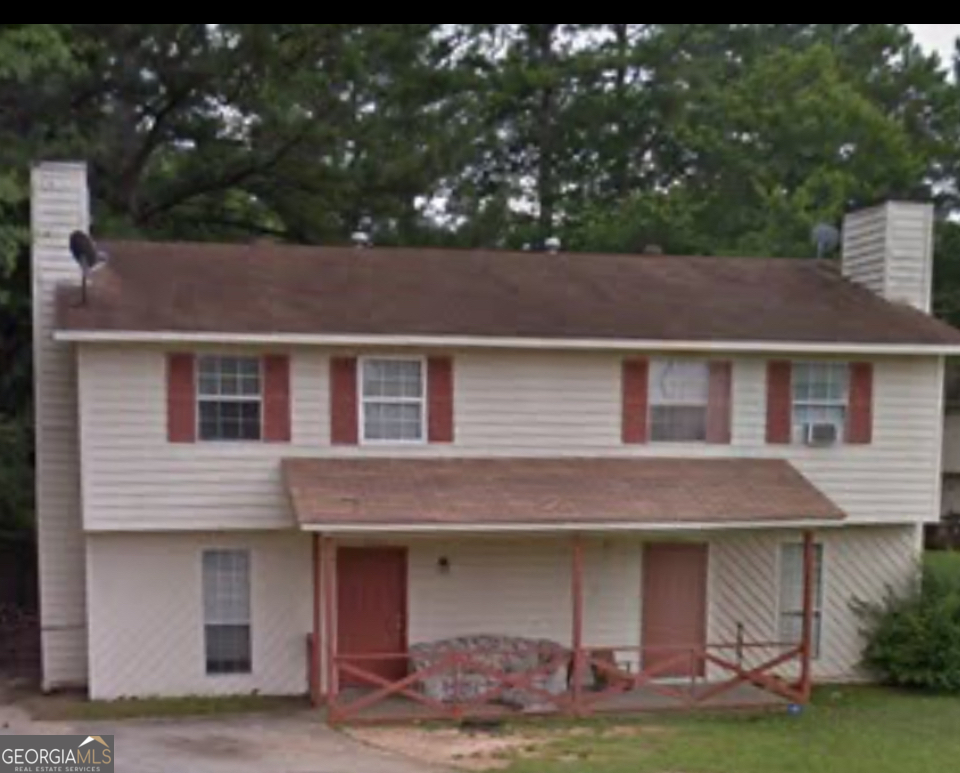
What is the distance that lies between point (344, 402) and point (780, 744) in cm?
679

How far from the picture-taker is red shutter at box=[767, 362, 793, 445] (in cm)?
1559

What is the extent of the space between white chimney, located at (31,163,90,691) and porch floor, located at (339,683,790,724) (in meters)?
3.94

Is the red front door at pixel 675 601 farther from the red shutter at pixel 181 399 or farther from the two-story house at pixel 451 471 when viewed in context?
the red shutter at pixel 181 399

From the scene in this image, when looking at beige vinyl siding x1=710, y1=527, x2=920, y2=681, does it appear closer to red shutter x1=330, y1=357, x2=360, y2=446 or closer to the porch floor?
the porch floor

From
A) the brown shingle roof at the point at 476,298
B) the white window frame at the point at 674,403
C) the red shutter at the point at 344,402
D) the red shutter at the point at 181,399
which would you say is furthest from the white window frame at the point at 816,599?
the red shutter at the point at 181,399

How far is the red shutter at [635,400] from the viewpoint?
50.0ft

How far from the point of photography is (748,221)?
3136cm

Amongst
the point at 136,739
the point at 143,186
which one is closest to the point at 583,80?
the point at 143,186

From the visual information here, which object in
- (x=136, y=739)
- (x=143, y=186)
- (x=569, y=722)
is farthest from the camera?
(x=143, y=186)

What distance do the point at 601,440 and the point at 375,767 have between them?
5.81 m

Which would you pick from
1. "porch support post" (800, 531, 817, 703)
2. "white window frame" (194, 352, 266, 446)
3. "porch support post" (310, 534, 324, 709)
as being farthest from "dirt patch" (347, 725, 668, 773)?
"white window frame" (194, 352, 266, 446)

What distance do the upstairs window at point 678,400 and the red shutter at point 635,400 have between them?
11 centimetres

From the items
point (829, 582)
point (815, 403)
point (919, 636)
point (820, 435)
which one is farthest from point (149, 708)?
point (919, 636)

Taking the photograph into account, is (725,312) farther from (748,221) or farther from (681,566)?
(748,221)
